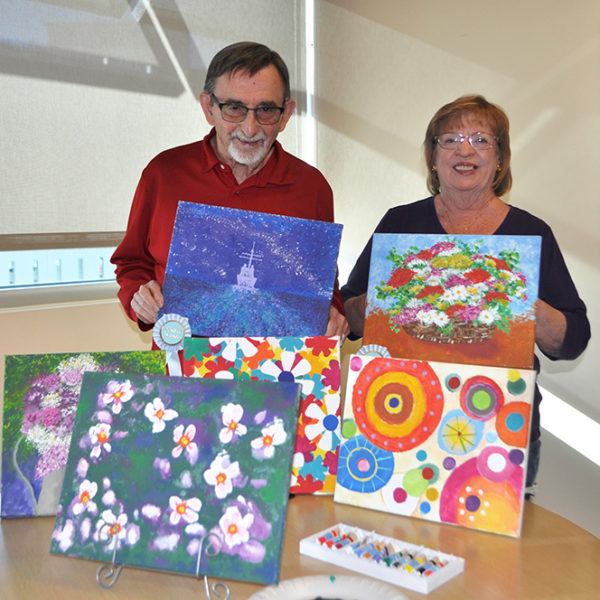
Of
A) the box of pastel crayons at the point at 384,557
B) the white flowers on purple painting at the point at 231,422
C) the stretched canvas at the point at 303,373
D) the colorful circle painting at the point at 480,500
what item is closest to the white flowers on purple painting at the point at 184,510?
the white flowers on purple painting at the point at 231,422

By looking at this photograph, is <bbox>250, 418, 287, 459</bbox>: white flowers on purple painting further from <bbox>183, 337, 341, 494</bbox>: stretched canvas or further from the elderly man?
the elderly man

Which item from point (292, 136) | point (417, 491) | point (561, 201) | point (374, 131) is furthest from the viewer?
point (292, 136)

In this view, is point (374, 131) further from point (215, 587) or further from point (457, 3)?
point (215, 587)

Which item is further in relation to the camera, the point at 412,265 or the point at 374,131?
the point at 374,131

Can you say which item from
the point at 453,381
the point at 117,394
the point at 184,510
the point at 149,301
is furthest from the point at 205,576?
the point at 149,301

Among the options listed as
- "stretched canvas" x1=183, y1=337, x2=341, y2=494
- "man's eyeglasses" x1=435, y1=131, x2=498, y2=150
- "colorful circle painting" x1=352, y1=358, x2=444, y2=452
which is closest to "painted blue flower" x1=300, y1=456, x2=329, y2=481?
"stretched canvas" x1=183, y1=337, x2=341, y2=494

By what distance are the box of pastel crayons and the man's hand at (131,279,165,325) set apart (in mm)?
634

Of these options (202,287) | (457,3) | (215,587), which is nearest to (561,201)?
(457,3)

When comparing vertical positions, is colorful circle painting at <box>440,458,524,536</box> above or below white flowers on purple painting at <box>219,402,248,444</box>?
below

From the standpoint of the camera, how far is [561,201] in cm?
296

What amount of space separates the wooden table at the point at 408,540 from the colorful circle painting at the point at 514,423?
170 mm

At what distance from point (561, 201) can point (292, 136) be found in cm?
166

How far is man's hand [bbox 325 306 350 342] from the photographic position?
174 cm

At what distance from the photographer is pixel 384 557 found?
1263 mm
